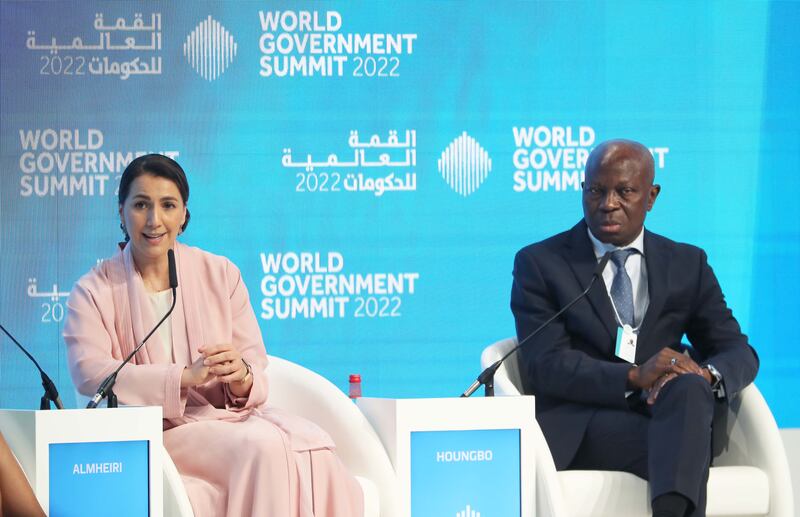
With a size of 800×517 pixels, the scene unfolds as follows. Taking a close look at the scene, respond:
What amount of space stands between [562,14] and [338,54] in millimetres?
998

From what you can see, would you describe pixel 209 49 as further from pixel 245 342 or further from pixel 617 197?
pixel 617 197

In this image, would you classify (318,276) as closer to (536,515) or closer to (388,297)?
A: (388,297)

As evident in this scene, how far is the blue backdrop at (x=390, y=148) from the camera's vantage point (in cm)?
504

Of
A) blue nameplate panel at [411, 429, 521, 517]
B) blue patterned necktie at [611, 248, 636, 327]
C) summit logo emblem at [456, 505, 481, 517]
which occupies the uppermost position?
blue patterned necktie at [611, 248, 636, 327]

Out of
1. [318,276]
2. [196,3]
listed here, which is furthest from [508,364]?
[196,3]

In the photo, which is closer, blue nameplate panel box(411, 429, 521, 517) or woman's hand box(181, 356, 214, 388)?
blue nameplate panel box(411, 429, 521, 517)

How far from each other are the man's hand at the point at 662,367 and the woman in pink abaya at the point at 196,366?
95 centimetres

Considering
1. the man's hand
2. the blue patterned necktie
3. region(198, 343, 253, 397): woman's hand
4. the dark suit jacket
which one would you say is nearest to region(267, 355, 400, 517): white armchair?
region(198, 343, 253, 397): woman's hand

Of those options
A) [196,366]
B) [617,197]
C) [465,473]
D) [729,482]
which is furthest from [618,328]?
[196,366]

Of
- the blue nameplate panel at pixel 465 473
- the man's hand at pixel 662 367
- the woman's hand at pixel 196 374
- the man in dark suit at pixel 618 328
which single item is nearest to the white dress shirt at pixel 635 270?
the man in dark suit at pixel 618 328

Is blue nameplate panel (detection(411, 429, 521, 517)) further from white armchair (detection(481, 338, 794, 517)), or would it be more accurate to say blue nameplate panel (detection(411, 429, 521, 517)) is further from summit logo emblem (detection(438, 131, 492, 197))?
summit logo emblem (detection(438, 131, 492, 197))

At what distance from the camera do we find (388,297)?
5250 millimetres

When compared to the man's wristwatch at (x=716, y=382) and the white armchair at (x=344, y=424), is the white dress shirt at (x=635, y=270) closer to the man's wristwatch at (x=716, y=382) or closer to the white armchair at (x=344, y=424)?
the man's wristwatch at (x=716, y=382)

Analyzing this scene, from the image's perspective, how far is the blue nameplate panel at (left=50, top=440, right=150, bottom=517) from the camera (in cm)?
305
